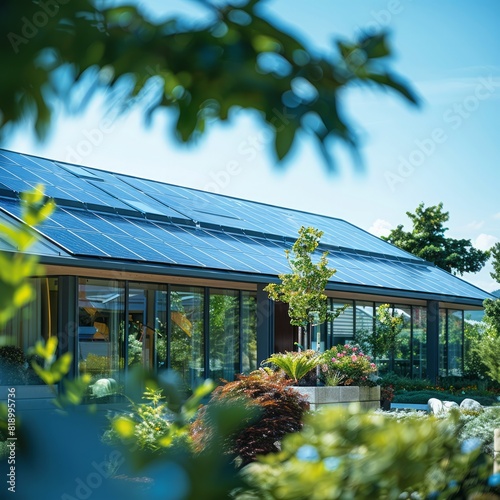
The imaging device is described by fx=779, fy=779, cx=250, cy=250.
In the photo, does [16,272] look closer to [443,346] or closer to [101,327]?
[101,327]

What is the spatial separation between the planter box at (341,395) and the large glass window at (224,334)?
5463mm

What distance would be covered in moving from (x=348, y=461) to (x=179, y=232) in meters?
19.4

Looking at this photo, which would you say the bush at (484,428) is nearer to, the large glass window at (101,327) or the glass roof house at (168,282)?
the glass roof house at (168,282)

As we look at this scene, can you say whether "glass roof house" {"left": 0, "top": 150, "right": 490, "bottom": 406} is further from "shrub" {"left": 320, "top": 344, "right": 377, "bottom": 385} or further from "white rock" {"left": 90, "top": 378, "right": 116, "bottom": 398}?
"shrub" {"left": 320, "top": 344, "right": 377, "bottom": 385}

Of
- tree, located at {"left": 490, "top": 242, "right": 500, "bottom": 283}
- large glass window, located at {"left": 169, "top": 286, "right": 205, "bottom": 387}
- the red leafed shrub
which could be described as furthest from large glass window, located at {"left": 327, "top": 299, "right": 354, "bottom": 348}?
the red leafed shrub

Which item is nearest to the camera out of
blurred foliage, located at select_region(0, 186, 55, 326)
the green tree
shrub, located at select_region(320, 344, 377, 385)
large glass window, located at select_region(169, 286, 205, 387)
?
blurred foliage, located at select_region(0, 186, 55, 326)

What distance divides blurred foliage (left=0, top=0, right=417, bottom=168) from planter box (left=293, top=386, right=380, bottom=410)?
14.0m

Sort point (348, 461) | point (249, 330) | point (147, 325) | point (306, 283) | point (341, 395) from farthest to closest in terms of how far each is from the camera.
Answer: point (249, 330)
point (147, 325)
point (306, 283)
point (341, 395)
point (348, 461)

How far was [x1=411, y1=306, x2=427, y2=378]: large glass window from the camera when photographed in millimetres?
29734

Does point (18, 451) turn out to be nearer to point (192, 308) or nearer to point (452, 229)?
point (192, 308)

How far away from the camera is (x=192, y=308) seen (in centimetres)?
2111

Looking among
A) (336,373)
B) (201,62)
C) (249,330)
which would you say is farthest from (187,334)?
(201,62)

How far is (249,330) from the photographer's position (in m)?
22.4

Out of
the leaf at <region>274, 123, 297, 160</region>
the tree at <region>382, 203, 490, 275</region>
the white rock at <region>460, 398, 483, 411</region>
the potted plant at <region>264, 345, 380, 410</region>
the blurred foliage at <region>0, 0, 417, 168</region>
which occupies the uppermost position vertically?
the tree at <region>382, 203, 490, 275</region>
